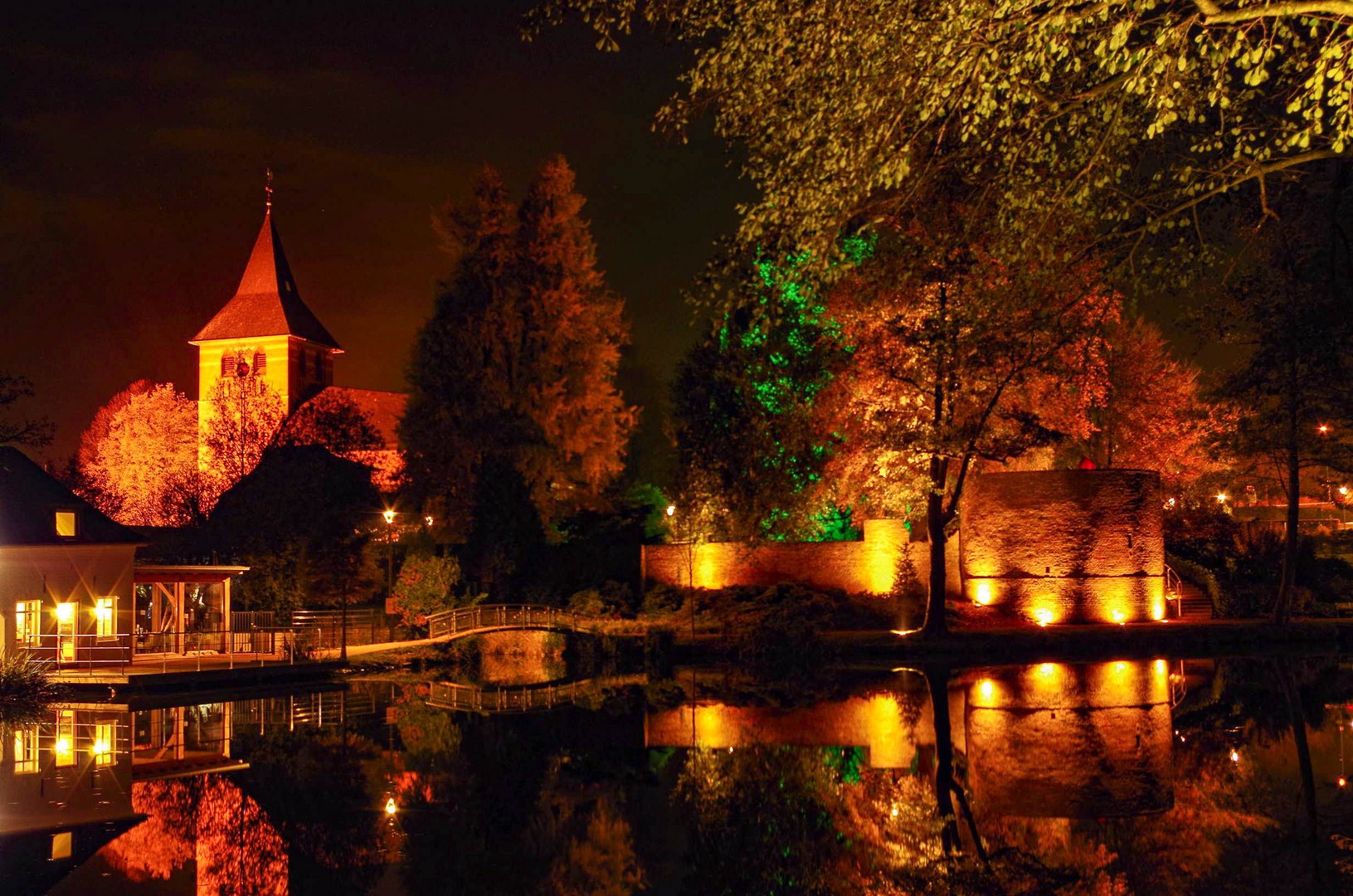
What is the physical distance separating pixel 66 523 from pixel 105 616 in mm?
2200

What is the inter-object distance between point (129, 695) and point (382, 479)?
2691 centimetres

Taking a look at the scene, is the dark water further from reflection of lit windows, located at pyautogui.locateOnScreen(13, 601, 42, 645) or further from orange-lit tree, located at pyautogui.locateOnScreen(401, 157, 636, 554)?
orange-lit tree, located at pyautogui.locateOnScreen(401, 157, 636, 554)

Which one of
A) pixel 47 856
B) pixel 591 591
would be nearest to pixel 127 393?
pixel 591 591

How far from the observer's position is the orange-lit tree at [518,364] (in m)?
40.1

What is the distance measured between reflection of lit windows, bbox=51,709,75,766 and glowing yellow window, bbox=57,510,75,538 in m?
6.15

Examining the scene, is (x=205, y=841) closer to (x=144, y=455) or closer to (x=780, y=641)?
(x=780, y=641)

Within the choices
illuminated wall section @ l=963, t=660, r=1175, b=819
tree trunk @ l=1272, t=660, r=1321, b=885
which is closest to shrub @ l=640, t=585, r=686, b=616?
illuminated wall section @ l=963, t=660, r=1175, b=819

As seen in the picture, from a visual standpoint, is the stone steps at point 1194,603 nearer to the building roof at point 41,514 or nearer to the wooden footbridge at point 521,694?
the wooden footbridge at point 521,694

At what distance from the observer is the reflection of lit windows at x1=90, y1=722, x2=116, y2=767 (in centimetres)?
1744

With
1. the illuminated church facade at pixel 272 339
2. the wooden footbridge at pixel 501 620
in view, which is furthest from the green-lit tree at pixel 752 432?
the illuminated church facade at pixel 272 339

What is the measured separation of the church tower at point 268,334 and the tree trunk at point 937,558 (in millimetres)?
53909

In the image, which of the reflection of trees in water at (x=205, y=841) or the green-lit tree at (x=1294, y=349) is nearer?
the reflection of trees in water at (x=205, y=841)

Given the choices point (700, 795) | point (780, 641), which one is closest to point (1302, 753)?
point (700, 795)

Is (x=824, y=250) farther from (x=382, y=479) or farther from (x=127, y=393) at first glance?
(x=127, y=393)
